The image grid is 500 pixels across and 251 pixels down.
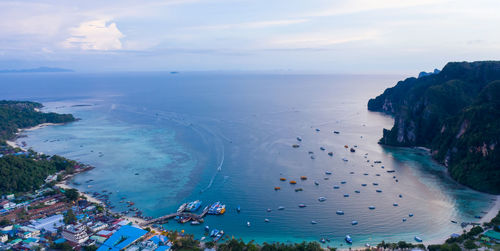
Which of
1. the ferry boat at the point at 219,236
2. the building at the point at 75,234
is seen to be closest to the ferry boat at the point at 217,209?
the ferry boat at the point at 219,236

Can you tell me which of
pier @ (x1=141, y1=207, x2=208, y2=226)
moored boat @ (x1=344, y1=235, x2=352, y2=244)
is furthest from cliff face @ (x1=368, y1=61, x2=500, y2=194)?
pier @ (x1=141, y1=207, x2=208, y2=226)

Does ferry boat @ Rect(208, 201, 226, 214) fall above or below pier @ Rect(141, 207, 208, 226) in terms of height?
above

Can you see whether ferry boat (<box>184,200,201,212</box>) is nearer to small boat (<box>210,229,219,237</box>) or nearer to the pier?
A: the pier

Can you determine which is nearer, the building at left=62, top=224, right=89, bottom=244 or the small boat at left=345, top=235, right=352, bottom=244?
the building at left=62, top=224, right=89, bottom=244

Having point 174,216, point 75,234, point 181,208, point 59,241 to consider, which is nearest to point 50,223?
point 59,241

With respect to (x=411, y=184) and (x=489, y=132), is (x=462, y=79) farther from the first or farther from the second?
(x=411, y=184)

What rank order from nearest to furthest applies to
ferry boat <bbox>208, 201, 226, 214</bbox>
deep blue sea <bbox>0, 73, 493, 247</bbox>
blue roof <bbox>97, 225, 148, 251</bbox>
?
blue roof <bbox>97, 225, 148, 251</bbox>, deep blue sea <bbox>0, 73, 493, 247</bbox>, ferry boat <bbox>208, 201, 226, 214</bbox>

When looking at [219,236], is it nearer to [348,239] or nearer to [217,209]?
[217,209]

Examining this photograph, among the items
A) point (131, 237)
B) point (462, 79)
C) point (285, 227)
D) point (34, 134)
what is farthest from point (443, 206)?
point (34, 134)
